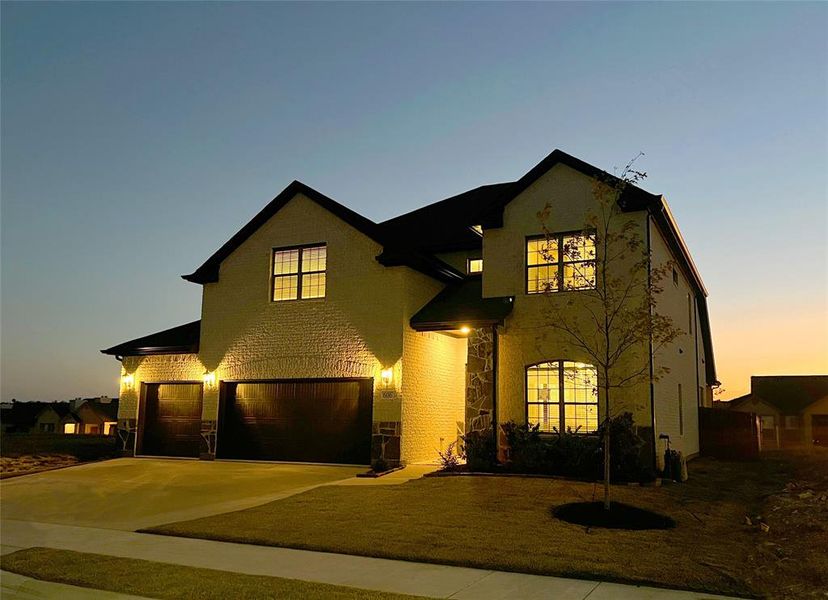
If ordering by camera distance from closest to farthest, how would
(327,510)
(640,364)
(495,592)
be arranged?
(495,592)
(327,510)
(640,364)

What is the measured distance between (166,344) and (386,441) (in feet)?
29.3

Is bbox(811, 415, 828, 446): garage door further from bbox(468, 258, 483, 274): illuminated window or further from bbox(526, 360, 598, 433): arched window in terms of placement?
bbox(526, 360, 598, 433): arched window

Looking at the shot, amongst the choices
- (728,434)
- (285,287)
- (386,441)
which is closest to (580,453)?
(386,441)

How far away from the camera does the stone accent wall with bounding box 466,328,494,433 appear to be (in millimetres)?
17016

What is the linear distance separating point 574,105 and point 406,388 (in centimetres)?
939

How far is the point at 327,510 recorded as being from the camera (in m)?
11.8

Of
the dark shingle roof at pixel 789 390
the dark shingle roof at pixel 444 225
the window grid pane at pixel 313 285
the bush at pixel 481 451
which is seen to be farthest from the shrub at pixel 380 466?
the dark shingle roof at pixel 789 390

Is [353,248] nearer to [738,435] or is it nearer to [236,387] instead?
[236,387]

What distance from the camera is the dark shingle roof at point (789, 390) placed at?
4931 cm

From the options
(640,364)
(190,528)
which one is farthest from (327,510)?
(640,364)

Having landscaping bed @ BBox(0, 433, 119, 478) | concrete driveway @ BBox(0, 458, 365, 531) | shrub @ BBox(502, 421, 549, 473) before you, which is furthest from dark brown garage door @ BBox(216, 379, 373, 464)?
landscaping bed @ BBox(0, 433, 119, 478)

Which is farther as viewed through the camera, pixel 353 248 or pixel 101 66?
pixel 353 248

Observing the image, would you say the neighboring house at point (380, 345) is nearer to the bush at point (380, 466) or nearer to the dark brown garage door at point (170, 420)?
the dark brown garage door at point (170, 420)

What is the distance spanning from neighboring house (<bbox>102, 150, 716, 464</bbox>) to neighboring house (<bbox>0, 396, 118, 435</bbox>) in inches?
2148
